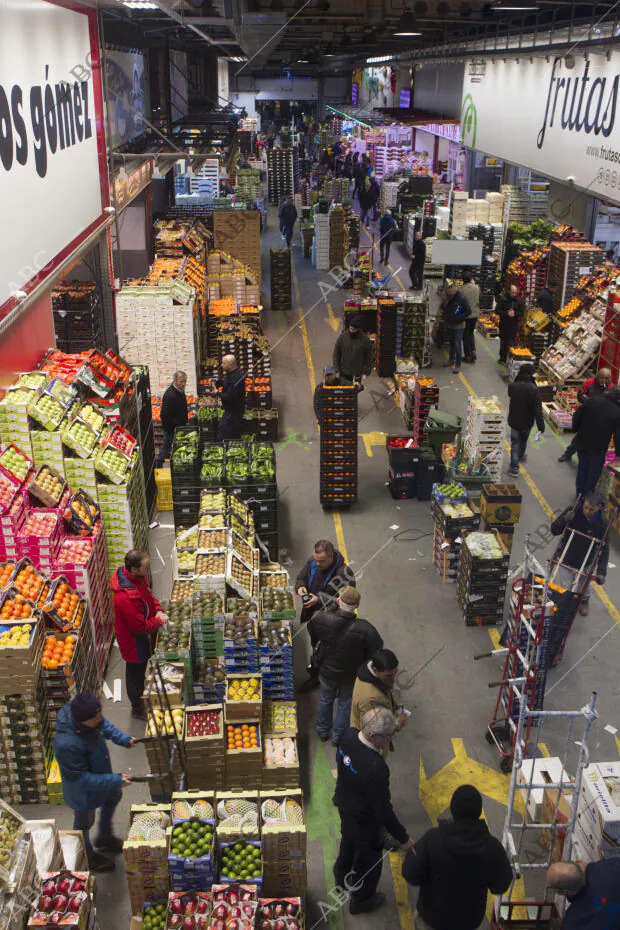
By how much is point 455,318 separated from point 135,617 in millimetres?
11727

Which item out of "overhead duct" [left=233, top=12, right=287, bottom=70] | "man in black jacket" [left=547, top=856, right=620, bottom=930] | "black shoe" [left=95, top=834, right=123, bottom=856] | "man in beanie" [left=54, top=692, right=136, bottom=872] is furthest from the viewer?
"overhead duct" [left=233, top=12, right=287, bottom=70]

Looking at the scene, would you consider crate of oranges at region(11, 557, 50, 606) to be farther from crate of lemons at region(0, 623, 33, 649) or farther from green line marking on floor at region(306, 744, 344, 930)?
green line marking on floor at region(306, 744, 344, 930)

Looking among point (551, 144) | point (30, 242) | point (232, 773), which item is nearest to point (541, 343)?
point (551, 144)

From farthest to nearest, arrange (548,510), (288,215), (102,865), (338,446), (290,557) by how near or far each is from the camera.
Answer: (288,215)
(548,510)
(338,446)
(290,557)
(102,865)

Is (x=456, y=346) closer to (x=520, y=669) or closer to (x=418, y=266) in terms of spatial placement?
(x=418, y=266)

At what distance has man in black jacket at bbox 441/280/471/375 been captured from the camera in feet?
57.0

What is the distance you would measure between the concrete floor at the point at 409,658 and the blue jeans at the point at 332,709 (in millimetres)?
175

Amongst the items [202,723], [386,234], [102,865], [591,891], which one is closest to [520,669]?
[591,891]

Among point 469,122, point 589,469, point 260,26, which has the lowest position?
point 589,469

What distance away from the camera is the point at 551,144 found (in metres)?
18.2

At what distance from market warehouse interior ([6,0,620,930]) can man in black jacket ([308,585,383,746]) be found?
0.03 metres

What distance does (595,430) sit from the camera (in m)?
11.5

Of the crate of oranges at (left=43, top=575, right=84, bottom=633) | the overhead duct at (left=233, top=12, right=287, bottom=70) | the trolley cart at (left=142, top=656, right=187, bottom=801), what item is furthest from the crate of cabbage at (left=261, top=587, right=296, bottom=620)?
the overhead duct at (left=233, top=12, right=287, bottom=70)

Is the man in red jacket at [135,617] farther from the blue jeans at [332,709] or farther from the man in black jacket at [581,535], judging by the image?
the man in black jacket at [581,535]
